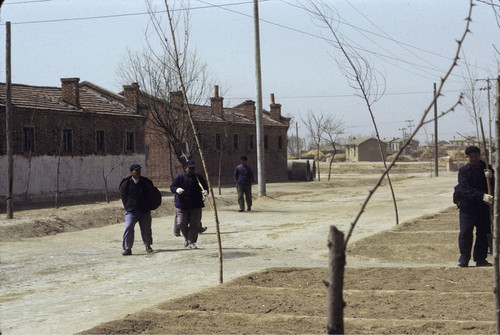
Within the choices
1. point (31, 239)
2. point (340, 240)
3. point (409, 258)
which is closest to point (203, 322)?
point (340, 240)

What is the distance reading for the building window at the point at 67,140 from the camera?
107 ft

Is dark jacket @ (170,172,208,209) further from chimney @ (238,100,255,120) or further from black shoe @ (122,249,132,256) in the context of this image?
chimney @ (238,100,255,120)

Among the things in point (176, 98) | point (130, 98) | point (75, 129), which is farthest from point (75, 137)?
point (130, 98)

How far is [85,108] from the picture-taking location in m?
34.2

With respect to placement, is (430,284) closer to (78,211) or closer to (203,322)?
(203,322)

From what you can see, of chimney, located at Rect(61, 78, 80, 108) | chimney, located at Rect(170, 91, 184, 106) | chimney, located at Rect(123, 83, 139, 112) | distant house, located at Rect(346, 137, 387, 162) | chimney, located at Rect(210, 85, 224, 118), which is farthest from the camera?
distant house, located at Rect(346, 137, 387, 162)

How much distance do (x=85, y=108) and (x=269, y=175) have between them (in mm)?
21962

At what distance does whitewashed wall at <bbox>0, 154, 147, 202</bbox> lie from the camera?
29328 millimetres

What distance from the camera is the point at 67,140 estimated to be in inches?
1286

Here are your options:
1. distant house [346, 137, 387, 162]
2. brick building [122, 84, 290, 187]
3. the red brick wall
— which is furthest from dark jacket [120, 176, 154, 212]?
distant house [346, 137, 387, 162]

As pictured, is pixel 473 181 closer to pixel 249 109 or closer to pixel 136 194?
pixel 136 194

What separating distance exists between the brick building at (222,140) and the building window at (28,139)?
750cm

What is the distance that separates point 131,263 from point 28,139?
66.3ft

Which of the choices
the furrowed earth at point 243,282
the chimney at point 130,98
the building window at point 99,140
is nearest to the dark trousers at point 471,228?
the furrowed earth at point 243,282
